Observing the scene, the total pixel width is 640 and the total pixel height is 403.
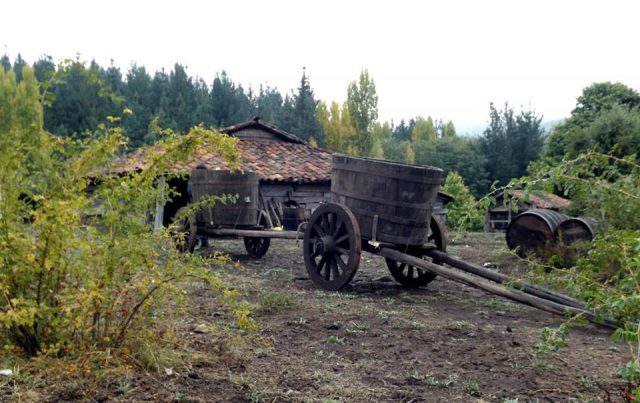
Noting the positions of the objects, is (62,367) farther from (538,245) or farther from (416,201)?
(538,245)

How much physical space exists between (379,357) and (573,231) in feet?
23.0

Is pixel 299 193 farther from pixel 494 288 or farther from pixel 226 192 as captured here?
pixel 494 288

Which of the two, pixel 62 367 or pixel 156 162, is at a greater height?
pixel 156 162

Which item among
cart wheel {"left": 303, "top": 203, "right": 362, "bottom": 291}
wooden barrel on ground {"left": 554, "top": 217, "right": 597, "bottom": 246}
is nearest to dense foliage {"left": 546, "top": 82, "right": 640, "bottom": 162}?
wooden barrel on ground {"left": 554, "top": 217, "right": 597, "bottom": 246}

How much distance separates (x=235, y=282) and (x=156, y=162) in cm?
410

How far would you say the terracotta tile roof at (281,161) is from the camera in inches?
642

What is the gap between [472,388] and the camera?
3.68 meters

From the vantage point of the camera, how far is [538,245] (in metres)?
10.5

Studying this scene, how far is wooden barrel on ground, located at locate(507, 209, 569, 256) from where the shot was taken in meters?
10.3

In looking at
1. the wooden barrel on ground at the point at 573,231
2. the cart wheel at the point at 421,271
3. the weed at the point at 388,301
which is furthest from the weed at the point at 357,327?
the wooden barrel on ground at the point at 573,231

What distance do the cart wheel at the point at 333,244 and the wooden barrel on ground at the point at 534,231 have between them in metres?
4.49

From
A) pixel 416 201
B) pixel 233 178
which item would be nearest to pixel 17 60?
pixel 233 178

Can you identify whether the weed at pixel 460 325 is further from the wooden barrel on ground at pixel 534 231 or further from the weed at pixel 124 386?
the wooden barrel on ground at pixel 534 231

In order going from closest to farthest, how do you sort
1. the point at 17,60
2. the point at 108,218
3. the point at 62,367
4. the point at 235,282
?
1. the point at 62,367
2. the point at 108,218
3. the point at 235,282
4. the point at 17,60
